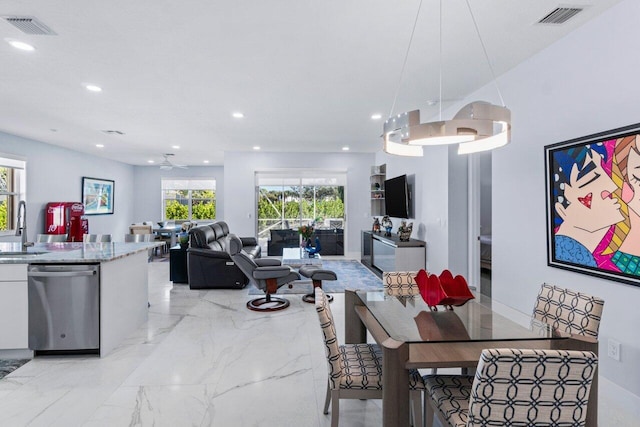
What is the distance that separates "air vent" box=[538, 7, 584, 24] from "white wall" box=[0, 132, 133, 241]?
26.1 ft

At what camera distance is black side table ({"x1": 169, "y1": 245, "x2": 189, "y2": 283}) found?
5750 millimetres

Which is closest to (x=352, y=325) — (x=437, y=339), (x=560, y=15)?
(x=437, y=339)

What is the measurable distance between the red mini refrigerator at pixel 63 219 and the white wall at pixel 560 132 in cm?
797

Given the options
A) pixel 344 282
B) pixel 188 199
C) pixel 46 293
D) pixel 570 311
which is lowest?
pixel 344 282

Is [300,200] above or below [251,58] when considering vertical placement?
below

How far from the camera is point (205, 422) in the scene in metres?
2.16

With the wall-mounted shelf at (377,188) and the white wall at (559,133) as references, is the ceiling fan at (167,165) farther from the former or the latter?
the white wall at (559,133)

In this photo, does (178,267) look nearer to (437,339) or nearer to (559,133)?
(437,339)

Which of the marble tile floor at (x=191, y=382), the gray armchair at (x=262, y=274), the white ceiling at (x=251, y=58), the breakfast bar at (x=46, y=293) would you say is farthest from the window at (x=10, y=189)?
the gray armchair at (x=262, y=274)

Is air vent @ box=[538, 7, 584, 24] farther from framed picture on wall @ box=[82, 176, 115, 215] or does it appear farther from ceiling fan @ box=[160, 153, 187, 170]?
framed picture on wall @ box=[82, 176, 115, 215]

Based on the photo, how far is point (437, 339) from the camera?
167 cm

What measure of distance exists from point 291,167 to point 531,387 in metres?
7.55

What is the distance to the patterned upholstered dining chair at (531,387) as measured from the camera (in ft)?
3.79

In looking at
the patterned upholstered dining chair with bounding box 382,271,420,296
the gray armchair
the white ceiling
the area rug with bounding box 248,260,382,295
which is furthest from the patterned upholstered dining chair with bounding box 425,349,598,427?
the area rug with bounding box 248,260,382,295
